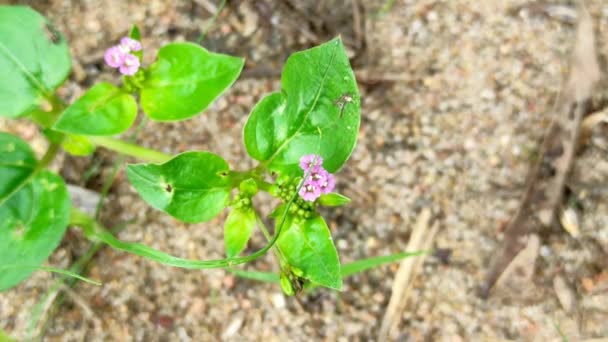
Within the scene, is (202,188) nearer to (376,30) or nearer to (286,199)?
(286,199)

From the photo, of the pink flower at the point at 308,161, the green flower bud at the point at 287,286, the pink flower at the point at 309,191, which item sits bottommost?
the green flower bud at the point at 287,286

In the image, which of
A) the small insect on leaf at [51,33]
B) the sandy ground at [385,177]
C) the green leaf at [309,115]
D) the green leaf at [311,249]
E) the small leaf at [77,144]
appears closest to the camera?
the green leaf at [311,249]

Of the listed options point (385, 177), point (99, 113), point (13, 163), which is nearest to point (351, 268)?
point (385, 177)

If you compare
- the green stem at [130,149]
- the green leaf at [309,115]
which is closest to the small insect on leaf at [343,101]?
the green leaf at [309,115]

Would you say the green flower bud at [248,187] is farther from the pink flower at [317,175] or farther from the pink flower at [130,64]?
the pink flower at [130,64]

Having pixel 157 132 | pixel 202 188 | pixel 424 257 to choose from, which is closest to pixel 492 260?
pixel 424 257

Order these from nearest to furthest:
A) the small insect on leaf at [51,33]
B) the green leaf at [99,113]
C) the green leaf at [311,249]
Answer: the green leaf at [311,249] < the green leaf at [99,113] < the small insect on leaf at [51,33]

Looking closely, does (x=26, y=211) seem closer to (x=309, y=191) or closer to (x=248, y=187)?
(x=248, y=187)
